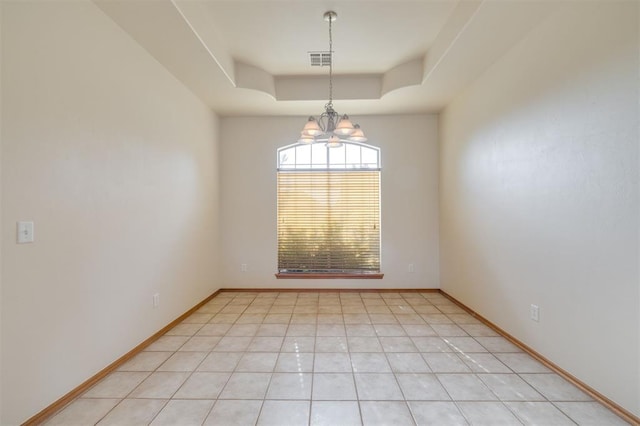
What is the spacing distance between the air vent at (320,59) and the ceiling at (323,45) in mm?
84

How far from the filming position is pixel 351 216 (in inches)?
187

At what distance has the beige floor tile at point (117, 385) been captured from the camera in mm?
2020

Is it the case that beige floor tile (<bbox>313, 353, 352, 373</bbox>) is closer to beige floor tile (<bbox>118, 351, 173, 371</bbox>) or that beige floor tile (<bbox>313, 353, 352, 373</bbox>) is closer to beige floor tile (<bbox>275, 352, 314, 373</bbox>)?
beige floor tile (<bbox>275, 352, 314, 373</bbox>)

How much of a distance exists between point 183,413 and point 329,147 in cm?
244

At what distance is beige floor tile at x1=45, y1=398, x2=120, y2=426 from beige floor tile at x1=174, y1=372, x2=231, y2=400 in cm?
41

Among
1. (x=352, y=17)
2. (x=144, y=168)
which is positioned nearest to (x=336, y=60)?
(x=352, y=17)

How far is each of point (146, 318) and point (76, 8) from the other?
247cm

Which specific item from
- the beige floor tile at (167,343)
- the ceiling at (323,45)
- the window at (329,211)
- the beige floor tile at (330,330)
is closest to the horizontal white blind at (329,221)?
the window at (329,211)

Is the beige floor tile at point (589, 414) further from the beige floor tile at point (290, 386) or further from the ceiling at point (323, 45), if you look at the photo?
the ceiling at point (323, 45)

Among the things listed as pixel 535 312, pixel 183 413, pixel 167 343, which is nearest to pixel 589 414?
pixel 535 312

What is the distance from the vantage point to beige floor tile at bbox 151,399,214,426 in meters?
1.75

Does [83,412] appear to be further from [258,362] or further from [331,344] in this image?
[331,344]

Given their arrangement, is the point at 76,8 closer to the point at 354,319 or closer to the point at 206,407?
the point at 206,407

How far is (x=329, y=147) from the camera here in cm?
304
